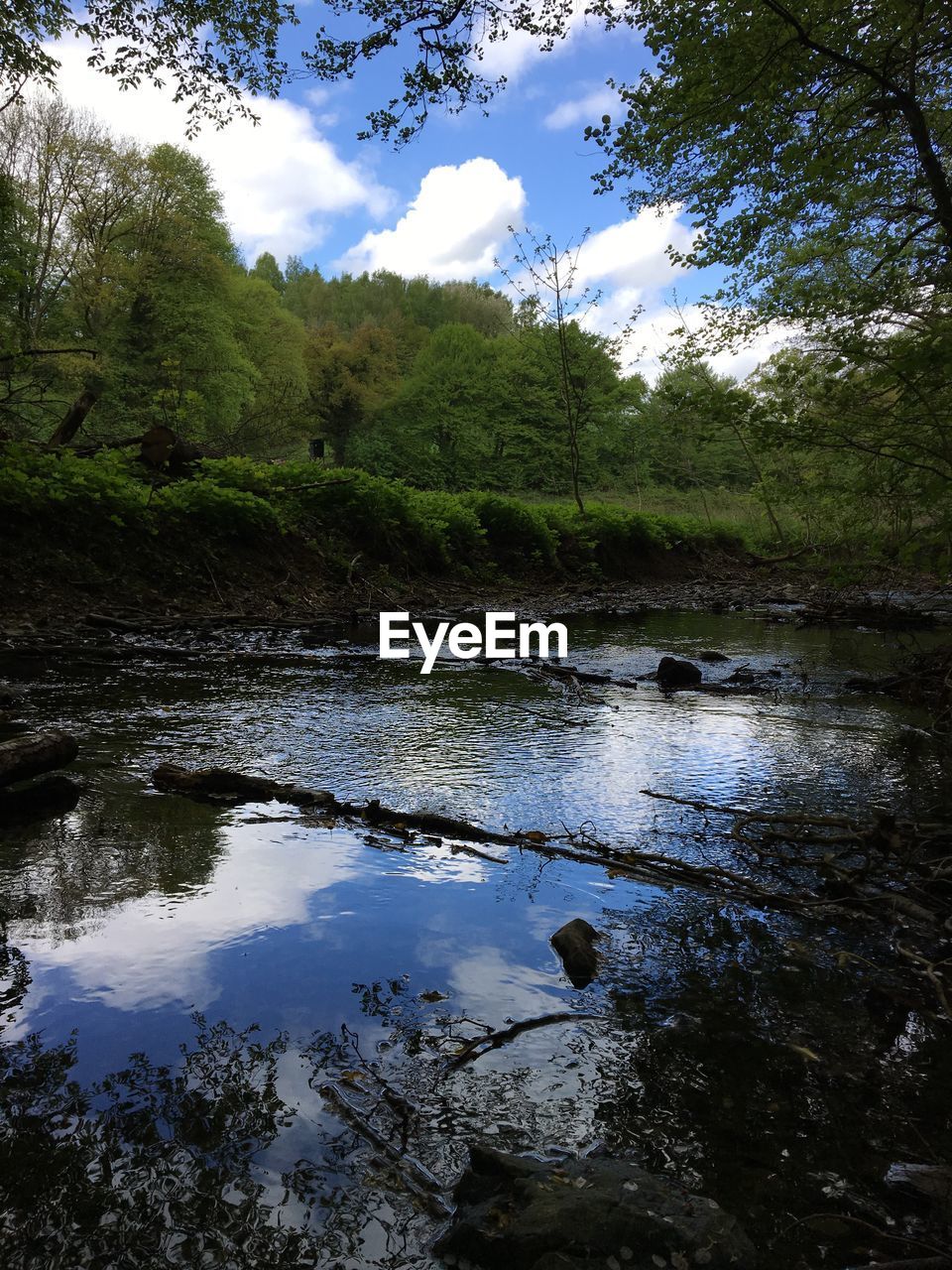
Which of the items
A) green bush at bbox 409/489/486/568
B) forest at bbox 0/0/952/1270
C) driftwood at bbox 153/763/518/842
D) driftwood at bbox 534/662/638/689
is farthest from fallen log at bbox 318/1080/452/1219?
green bush at bbox 409/489/486/568

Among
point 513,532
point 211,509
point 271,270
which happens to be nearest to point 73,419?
point 211,509

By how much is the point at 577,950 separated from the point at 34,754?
2.77m

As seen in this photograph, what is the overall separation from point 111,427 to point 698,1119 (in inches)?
1451

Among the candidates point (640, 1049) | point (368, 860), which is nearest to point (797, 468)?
point (368, 860)

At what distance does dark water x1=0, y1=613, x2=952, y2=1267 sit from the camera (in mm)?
1341

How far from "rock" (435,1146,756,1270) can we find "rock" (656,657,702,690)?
6.06 metres

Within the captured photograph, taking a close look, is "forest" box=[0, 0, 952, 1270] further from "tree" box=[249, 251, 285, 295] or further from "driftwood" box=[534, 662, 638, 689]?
"tree" box=[249, 251, 285, 295]

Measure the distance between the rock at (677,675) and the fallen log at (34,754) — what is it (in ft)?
17.1

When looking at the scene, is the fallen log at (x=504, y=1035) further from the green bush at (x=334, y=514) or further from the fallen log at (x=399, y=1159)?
the green bush at (x=334, y=514)

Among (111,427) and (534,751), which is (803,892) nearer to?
(534,751)

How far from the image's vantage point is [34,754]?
11.5 ft

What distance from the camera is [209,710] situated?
211 inches

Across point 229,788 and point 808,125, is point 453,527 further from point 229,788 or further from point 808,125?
point 229,788

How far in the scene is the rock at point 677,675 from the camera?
23.6 ft
